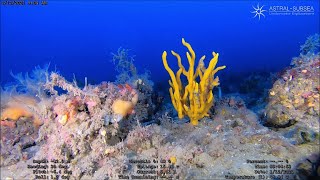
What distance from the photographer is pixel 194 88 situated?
208 inches

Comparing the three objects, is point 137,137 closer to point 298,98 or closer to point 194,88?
point 194,88

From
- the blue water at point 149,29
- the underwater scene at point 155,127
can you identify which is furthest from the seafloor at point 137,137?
the blue water at point 149,29

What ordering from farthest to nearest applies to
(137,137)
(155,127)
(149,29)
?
1. (149,29)
2. (155,127)
3. (137,137)

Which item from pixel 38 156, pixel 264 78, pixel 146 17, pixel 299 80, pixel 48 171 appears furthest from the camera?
pixel 146 17

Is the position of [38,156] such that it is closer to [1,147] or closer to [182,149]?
[1,147]

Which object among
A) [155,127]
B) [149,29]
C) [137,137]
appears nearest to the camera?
[137,137]

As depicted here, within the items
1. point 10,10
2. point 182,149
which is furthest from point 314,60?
point 10,10

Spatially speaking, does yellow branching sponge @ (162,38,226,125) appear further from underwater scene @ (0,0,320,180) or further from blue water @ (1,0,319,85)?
blue water @ (1,0,319,85)

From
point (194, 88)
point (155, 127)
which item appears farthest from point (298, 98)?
point (155, 127)

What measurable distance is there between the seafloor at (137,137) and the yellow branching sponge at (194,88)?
302mm

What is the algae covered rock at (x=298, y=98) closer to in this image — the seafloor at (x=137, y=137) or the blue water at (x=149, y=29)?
the seafloor at (x=137, y=137)

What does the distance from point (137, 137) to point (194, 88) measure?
155 cm

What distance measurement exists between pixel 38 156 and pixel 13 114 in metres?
1.45

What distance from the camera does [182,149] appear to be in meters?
4.20
